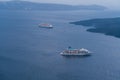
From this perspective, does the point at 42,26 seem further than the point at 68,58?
Yes

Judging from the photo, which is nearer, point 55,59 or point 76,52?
A: point 55,59

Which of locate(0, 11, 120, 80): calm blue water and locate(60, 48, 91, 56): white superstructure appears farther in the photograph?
locate(60, 48, 91, 56): white superstructure

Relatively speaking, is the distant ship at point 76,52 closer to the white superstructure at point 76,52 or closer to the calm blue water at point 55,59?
the white superstructure at point 76,52

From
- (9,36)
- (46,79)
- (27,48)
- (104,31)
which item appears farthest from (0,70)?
(104,31)

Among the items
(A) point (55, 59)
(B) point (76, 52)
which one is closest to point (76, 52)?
(B) point (76, 52)

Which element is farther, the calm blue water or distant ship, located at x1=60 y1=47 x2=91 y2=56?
distant ship, located at x1=60 y1=47 x2=91 y2=56

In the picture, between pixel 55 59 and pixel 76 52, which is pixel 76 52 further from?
pixel 55 59

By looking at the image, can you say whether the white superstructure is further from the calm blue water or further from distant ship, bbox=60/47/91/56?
the calm blue water

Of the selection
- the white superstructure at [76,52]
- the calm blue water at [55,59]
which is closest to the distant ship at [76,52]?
the white superstructure at [76,52]

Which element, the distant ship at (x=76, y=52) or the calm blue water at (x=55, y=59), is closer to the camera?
the calm blue water at (x=55, y=59)

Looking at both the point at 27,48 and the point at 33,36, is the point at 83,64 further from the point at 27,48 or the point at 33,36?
the point at 33,36

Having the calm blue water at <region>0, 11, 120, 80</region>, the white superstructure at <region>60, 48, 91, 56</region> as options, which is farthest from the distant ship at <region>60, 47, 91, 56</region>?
the calm blue water at <region>0, 11, 120, 80</region>
